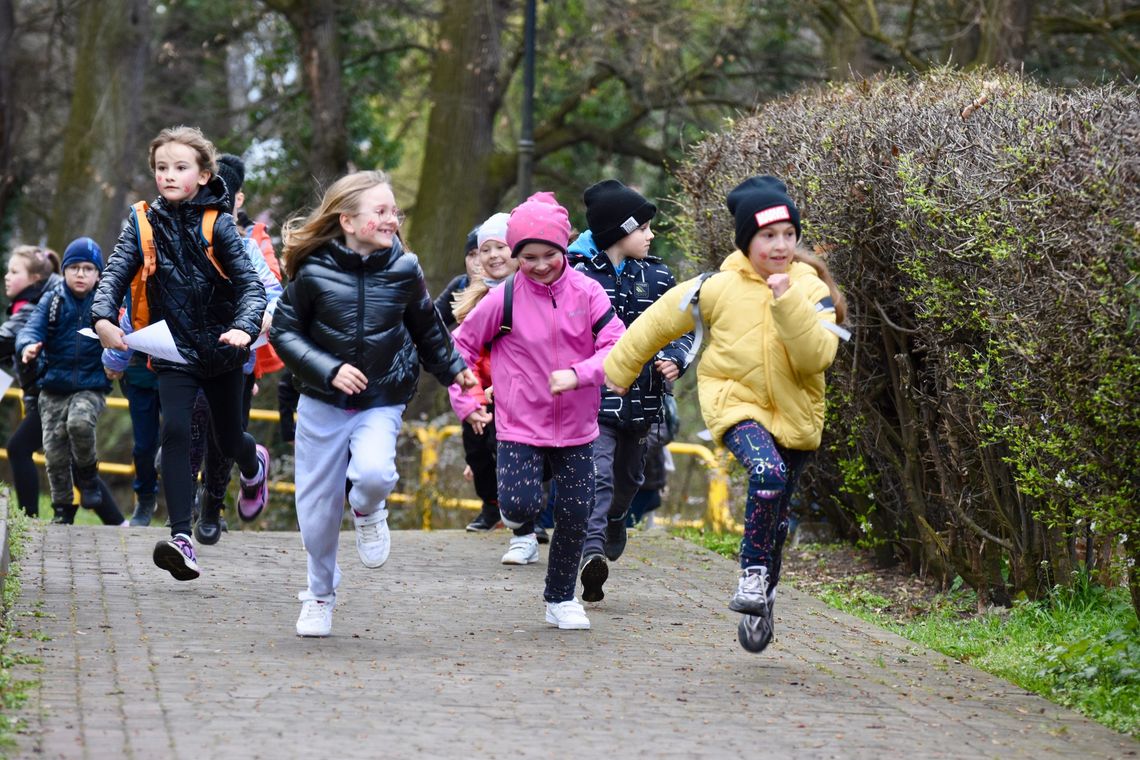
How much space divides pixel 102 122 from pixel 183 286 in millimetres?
14038

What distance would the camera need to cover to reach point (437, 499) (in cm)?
1489

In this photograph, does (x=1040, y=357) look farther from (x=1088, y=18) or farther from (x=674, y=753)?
(x=1088, y=18)

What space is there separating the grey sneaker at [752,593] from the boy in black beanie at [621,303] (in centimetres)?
161

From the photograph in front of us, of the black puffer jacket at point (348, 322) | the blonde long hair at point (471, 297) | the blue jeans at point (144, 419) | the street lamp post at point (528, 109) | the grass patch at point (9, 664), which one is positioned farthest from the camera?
the street lamp post at point (528, 109)

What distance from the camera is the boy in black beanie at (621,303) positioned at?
7875 millimetres

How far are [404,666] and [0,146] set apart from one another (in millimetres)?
20052

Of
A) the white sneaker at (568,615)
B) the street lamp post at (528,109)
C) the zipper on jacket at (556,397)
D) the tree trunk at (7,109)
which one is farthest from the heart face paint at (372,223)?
the tree trunk at (7,109)

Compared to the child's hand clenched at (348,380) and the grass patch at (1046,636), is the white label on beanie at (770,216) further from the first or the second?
the grass patch at (1046,636)

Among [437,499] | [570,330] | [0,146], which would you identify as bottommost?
[437,499]

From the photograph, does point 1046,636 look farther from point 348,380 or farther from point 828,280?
point 348,380

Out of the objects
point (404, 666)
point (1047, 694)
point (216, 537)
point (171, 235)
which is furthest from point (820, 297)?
point (216, 537)

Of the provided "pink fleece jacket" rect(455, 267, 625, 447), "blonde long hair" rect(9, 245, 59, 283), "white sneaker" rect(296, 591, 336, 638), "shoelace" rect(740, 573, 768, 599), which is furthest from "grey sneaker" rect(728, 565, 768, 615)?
"blonde long hair" rect(9, 245, 59, 283)

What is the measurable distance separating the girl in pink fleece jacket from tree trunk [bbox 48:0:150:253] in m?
14.6

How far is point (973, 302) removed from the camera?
665cm
